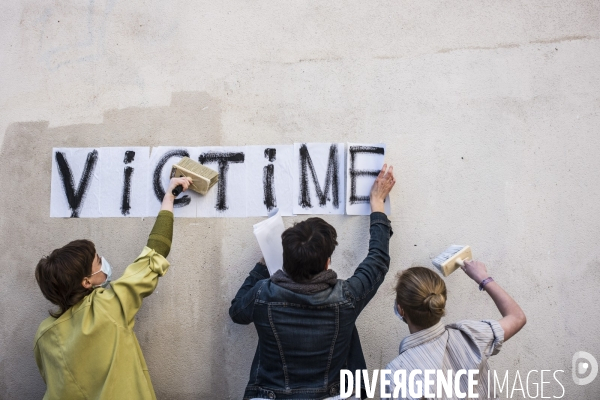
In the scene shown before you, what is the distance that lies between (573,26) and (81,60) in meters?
3.14

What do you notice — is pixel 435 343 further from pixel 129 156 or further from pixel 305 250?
pixel 129 156

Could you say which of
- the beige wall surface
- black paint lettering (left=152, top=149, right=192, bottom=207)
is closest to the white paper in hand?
the beige wall surface

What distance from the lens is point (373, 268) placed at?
242cm

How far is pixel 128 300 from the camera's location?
7.73ft

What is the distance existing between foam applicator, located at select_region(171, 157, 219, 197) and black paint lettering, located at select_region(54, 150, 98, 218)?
23.0 inches

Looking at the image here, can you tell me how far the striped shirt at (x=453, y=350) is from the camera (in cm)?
199

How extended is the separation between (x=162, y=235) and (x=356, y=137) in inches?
50.6

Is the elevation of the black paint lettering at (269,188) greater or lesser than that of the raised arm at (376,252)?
greater

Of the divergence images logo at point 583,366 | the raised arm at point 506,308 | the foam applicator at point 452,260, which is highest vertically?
the foam applicator at point 452,260

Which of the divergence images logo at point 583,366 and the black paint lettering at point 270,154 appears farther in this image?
the black paint lettering at point 270,154

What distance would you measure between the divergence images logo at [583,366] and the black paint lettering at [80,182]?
125 inches

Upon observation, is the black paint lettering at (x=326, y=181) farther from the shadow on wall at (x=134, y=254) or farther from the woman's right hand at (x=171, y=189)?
the woman's right hand at (x=171, y=189)

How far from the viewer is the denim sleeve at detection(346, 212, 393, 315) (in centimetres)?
230

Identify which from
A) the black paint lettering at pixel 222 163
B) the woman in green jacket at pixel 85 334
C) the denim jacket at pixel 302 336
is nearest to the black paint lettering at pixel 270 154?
the black paint lettering at pixel 222 163
